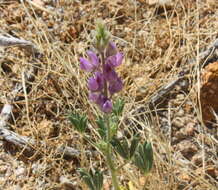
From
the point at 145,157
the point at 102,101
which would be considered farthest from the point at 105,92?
the point at 145,157

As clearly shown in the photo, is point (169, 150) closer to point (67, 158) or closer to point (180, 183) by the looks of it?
point (180, 183)

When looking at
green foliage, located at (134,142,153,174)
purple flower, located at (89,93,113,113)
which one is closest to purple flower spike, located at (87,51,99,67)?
purple flower, located at (89,93,113,113)

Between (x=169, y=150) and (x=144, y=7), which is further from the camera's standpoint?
(x=144, y=7)

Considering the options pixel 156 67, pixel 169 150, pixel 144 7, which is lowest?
pixel 169 150

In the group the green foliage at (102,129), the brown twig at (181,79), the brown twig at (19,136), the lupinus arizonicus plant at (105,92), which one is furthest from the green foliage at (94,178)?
the brown twig at (181,79)

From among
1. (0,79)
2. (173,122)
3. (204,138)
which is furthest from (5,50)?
(204,138)

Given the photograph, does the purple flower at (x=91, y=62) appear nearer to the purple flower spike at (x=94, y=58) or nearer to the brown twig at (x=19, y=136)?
the purple flower spike at (x=94, y=58)
